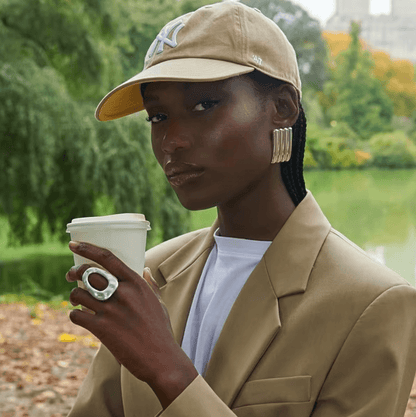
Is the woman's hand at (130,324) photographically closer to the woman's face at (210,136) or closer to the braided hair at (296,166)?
the woman's face at (210,136)

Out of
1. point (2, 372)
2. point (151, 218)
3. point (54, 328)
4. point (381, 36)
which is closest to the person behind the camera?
point (2, 372)

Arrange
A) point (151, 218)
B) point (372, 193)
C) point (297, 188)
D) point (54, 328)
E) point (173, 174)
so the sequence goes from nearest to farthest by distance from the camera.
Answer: point (173, 174)
point (297, 188)
point (54, 328)
point (151, 218)
point (372, 193)

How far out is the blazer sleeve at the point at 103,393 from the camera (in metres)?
1.89

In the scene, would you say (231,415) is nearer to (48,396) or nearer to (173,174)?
(173,174)

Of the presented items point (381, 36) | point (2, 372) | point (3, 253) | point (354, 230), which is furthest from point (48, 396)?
point (381, 36)

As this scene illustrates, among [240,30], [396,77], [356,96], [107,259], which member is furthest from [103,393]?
[396,77]

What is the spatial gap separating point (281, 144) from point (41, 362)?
20.4 ft

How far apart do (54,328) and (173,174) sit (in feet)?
25.1

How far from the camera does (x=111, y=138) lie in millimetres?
9109

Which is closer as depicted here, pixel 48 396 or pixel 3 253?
pixel 48 396

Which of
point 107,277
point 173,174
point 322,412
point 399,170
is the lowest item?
point 399,170

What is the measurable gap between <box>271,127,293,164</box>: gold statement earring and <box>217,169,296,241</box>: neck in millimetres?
86

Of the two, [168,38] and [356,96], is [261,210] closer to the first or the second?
[168,38]

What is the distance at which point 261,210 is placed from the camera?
1.77m
